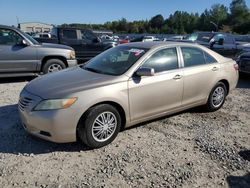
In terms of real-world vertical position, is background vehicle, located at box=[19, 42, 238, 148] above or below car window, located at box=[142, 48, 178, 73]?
below

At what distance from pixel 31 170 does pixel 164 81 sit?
2.51 meters

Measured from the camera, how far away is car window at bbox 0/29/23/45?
830cm

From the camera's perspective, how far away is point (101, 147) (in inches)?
172

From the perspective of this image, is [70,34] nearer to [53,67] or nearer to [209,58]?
[53,67]

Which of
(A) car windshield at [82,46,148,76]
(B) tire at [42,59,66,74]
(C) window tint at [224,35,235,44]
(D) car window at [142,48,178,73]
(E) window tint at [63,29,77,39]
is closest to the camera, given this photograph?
(A) car windshield at [82,46,148,76]

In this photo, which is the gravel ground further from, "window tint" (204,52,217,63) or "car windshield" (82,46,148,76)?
"window tint" (204,52,217,63)

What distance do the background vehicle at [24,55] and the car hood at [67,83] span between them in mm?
4015

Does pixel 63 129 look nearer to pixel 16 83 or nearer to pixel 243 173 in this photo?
pixel 243 173

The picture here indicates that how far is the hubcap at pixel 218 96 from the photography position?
19.9 feet

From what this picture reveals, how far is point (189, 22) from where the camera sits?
125062mm

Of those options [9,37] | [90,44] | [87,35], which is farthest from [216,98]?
[87,35]

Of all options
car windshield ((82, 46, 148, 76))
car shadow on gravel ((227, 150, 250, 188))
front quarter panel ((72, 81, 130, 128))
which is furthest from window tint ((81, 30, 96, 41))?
car shadow on gravel ((227, 150, 250, 188))

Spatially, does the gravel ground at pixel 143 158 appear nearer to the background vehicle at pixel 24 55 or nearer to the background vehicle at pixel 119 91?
the background vehicle at pixel 119 91

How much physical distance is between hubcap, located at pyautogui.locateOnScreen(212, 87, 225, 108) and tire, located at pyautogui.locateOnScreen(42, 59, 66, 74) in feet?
16.2
